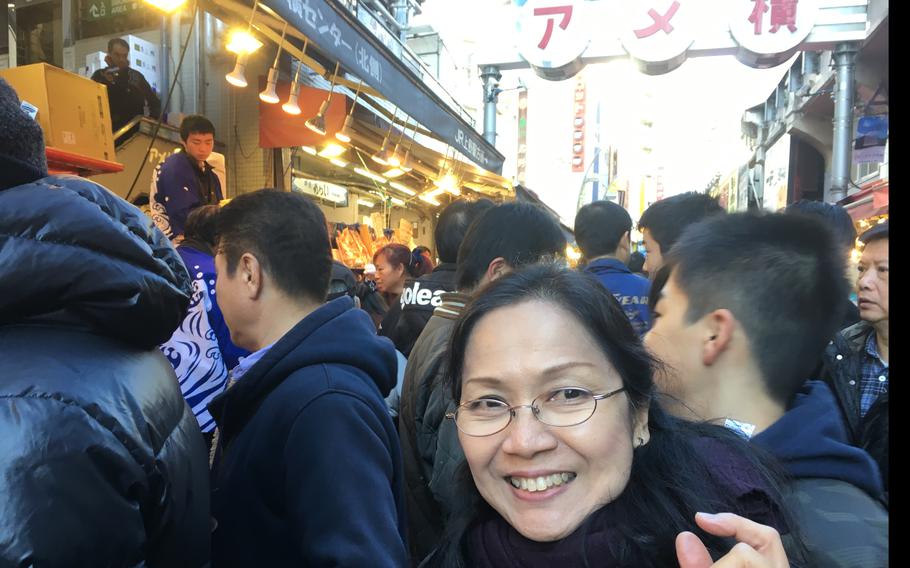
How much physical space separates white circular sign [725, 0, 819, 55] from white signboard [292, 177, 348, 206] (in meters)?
6.94

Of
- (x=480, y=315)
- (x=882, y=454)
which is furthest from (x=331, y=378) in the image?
(x=882, y=454)

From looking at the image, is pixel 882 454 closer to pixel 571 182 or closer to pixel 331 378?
pixel 331 378

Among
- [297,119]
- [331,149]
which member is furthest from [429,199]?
[297,119]

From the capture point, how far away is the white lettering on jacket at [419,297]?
3590 mm

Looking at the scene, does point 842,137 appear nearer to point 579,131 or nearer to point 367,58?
point 367,58

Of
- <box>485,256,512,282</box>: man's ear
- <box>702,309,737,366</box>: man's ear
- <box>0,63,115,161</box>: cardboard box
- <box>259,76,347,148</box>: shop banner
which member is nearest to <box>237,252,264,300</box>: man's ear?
<box>485,256,512,282</box>: man's ear

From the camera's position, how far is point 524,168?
3438 cm

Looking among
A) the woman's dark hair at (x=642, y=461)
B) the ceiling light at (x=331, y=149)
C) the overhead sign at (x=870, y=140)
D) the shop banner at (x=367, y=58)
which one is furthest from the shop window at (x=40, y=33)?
the overhead sign at (x=870, y=140)

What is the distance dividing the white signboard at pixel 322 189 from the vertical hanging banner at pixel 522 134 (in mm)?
23555

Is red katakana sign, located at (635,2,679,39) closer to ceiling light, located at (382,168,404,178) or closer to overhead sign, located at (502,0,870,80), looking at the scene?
overhead sign, located at (502,0,870,80)

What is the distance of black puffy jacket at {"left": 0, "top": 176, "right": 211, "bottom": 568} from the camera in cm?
85

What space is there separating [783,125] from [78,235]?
22.9 m

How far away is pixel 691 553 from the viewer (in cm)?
95

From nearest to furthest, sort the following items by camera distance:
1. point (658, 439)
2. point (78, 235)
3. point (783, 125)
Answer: point (78, 235)
point (658, 439)
point (783, 125)
